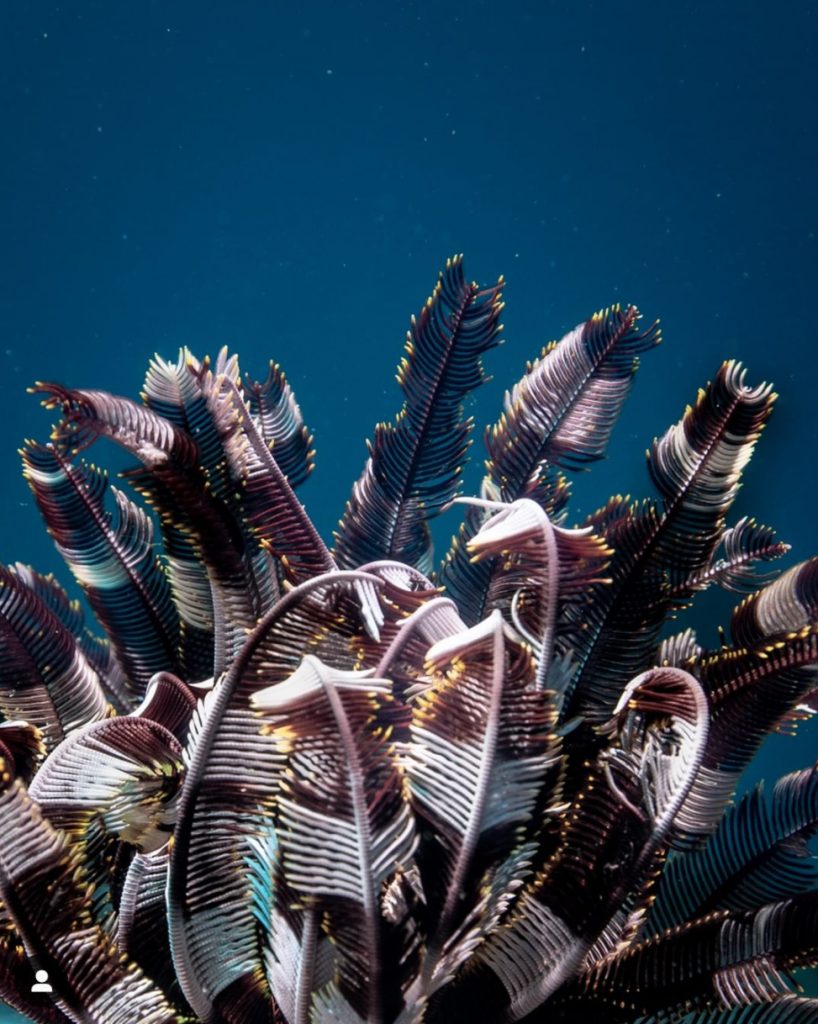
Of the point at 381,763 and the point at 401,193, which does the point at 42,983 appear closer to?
Answer: the point at 381,763

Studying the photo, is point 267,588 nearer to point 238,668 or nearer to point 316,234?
point 238,668

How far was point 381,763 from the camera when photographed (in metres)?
1.39

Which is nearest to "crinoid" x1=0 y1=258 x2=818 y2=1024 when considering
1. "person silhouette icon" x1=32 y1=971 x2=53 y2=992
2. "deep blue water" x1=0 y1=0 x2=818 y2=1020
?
"person silhouette icon" x1=32 y1=971 x2=53 y2=992

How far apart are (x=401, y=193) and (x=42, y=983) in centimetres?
384

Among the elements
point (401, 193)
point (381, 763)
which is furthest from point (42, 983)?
point (401, 193)

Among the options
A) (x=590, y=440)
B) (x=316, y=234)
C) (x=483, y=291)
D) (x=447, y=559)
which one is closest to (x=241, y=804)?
(x=447, y=559)

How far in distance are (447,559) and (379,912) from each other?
1.45m

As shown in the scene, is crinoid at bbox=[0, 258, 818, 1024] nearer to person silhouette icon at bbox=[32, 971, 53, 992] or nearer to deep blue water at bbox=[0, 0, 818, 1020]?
person silhouette icon at bbox=[32, 971, 53, 992]

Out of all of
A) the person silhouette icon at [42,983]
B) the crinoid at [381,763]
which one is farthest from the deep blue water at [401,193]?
the person silhouette icon at [42,983]

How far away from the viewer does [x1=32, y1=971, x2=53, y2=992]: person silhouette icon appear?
1.45 metres

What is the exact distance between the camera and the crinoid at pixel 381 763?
142 centimetres

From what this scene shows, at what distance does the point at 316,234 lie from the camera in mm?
4527

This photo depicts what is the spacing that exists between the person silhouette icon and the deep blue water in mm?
3451

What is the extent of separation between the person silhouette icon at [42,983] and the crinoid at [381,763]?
0.02m
